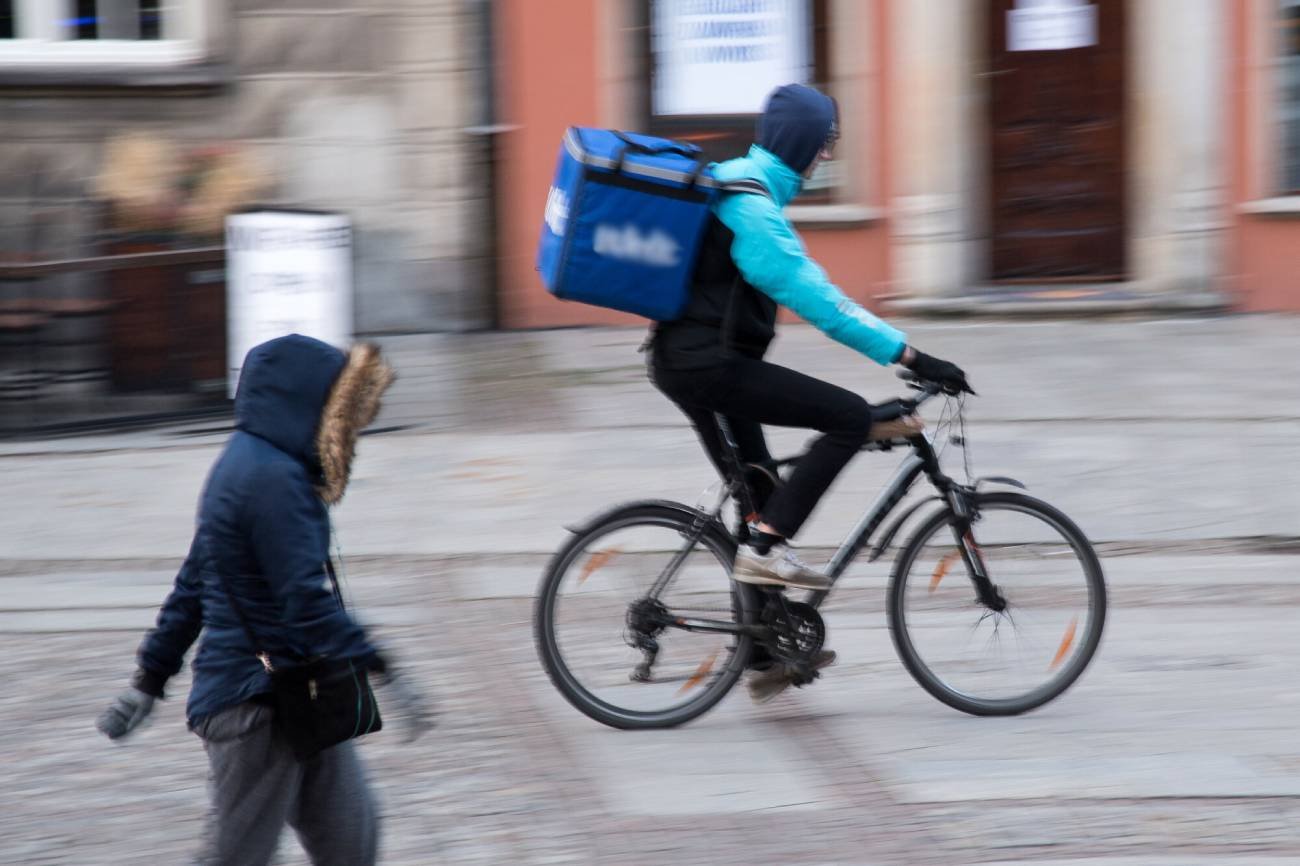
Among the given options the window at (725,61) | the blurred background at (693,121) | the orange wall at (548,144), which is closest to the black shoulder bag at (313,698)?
the blurred background at (693,121)

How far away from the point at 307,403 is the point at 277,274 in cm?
572

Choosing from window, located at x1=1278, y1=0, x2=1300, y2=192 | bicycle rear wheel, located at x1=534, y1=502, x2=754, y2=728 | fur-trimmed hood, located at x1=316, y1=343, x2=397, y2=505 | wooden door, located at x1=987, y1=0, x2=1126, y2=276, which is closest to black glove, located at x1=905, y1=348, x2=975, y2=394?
bicycle rear wheel, located at x1=534, y1=502, x2=754, y2=728

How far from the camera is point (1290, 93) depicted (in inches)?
448

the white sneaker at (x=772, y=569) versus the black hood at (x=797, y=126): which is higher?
the black hood at (x=797, y=126)

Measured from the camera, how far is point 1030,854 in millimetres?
4172

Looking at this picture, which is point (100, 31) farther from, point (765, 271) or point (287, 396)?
point (287, 396)

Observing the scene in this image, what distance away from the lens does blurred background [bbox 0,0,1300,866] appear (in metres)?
4.64

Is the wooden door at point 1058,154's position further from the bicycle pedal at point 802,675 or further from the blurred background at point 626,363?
the bicycle pedal at point 802,675

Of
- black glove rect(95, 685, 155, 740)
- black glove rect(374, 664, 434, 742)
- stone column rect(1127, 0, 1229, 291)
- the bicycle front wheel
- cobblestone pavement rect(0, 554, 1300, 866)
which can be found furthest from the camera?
stone column rect(1127, 0, 1229, 291)

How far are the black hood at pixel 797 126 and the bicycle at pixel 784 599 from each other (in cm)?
73

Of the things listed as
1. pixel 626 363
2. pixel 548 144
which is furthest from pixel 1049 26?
pixel 626 363

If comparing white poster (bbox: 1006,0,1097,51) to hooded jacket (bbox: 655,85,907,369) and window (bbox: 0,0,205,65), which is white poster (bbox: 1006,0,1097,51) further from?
hooded jacket (bbox: 655,85,907,369)

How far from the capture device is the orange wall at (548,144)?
11352mm

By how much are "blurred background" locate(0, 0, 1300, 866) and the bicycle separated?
0.16 metres
